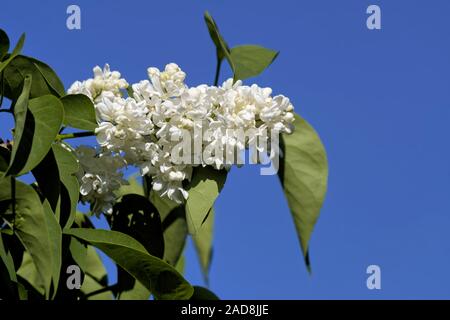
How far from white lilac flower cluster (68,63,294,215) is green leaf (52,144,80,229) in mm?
123

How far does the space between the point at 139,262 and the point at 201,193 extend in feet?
0.56

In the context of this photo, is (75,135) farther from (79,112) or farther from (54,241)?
(54,241)

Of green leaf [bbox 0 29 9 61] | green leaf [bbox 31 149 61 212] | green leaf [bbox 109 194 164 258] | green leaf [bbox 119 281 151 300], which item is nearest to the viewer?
green leaf [bbox 31 149 61 212]

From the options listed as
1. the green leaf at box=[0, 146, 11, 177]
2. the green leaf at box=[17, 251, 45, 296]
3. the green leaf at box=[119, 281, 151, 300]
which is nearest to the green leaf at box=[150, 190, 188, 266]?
the green leaf at box=[119, 281, 151, 300]

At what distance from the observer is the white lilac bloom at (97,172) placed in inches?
53.2

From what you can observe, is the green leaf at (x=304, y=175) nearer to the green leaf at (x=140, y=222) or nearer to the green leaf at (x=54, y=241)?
the green leaf at (x=140, y=222)

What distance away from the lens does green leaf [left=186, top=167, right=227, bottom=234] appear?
1267 mm

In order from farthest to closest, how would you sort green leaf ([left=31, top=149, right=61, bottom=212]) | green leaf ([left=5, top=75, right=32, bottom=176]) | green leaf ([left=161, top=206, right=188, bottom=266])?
green leaf ([left=161, top=206, right=188, bottom=266])
green leaf ([left=31, top=149, right=61, bottom=212])
green leaf ([left=5, top=75, right=32, bottom=176])

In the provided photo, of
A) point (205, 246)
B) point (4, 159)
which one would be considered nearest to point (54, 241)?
point (4, 159)

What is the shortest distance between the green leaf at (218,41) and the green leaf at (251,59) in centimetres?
2

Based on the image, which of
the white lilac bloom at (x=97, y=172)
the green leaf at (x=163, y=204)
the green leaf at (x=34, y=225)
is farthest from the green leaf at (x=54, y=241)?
the green leaf at (x=163, y=204)

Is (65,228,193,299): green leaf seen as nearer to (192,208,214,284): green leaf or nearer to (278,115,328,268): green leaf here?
(278,115,328,268): green leaf
